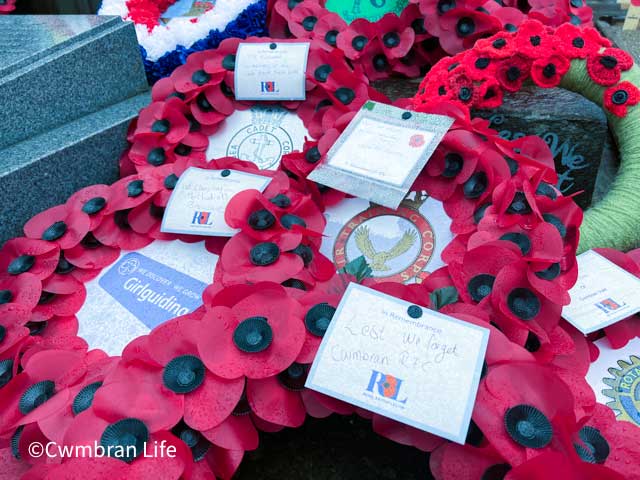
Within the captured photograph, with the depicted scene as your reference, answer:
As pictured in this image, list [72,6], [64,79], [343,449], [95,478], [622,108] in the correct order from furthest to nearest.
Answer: [72,6] < [64,79] < [622,108] < [343,449] < [95,478]

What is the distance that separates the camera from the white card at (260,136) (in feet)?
5.38

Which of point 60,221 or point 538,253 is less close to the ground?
point 538,253

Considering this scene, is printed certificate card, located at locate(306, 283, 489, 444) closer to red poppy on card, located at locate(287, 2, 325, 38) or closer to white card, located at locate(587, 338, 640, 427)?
white card, located at locate(587, 338, 640, 427)

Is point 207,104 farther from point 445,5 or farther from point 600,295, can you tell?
point 600,295

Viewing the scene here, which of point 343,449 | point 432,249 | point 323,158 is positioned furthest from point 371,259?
point 343,449

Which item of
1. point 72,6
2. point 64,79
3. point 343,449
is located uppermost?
point 64,79

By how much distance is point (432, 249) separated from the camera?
119 centimetres

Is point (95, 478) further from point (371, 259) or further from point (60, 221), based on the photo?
point (60, 221)

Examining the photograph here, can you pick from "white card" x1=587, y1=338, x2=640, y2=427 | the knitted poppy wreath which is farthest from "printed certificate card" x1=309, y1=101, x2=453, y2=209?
"white card" x1=587, y1=338, x2=640, y2=427

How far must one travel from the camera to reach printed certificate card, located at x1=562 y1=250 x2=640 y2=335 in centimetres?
105

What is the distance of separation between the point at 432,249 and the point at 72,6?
2.51 metres

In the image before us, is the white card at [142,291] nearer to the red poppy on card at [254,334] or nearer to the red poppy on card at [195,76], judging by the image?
the red poppy on card at [254,334]

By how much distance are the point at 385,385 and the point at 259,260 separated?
386 mm

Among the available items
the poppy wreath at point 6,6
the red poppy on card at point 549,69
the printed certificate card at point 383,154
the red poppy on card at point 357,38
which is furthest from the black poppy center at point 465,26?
the poppy wreath at point 6,6
